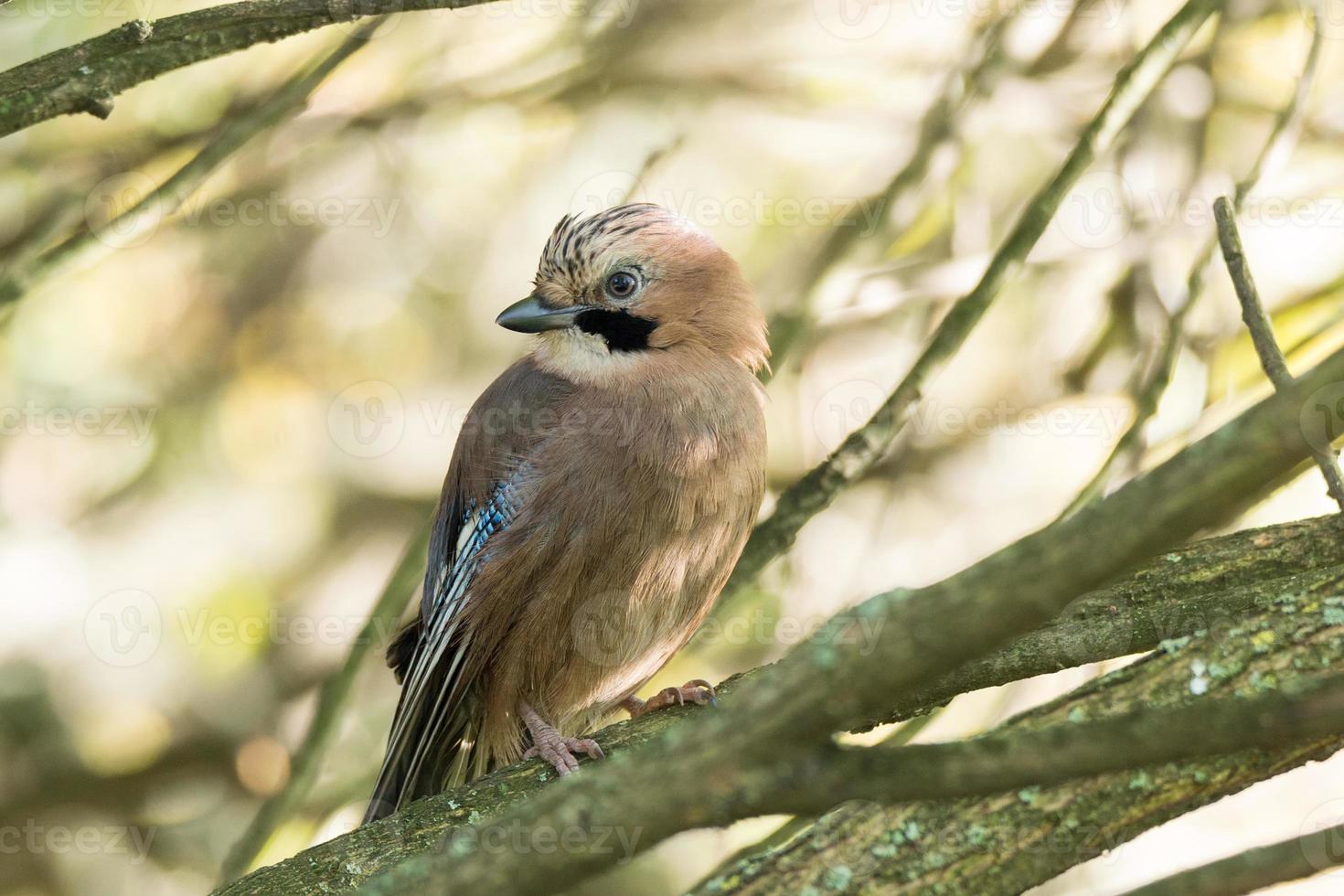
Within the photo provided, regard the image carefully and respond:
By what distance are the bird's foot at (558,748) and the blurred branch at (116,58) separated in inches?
69.9

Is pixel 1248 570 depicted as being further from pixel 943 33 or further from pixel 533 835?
pixel 943 33

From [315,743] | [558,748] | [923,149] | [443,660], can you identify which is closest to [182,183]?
[443,660]

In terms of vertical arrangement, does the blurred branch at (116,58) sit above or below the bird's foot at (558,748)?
above

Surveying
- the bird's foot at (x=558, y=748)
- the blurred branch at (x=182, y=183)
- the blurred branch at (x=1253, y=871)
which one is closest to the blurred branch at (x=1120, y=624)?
the bird's foot at (x=558, y=748)

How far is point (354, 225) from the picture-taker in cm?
485

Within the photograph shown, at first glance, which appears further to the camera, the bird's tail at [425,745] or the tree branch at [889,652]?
the bird's tail at [425,745]

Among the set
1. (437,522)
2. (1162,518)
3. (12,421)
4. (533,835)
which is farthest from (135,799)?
(1162,518)

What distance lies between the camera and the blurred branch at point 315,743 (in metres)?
4.09

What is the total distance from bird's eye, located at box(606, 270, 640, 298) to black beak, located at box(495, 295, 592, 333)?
0.30ft

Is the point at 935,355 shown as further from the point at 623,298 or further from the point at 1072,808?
the point at 1072,808

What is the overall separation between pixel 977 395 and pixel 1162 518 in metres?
3.89

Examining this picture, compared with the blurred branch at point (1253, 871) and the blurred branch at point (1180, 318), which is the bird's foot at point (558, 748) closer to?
the blurred branch at point (1180, 318)

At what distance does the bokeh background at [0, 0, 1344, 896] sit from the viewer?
15.2ft

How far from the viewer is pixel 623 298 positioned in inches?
143
